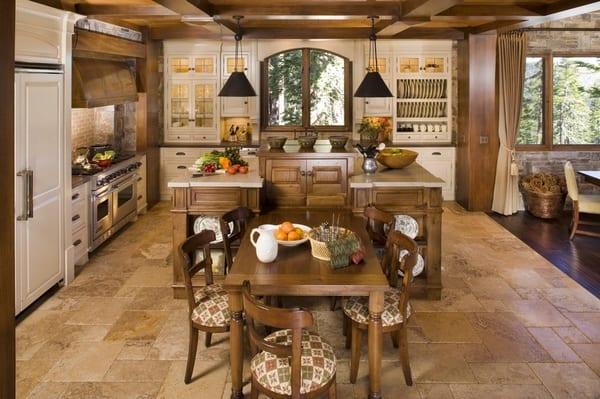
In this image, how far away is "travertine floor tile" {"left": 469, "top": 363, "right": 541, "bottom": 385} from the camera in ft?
12.0

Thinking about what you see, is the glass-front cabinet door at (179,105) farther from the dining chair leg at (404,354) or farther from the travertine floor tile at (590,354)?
the travertine floor tile at (590,354)

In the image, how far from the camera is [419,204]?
506cm

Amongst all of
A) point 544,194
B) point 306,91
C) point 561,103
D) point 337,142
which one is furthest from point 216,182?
point 561,103

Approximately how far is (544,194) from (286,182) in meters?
4.93

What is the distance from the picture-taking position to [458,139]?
9.42 meters

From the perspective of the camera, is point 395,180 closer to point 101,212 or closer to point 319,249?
point 319,249

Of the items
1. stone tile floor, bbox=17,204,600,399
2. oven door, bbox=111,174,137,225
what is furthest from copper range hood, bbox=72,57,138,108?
stone tile floor, bbox=17,204,600,399

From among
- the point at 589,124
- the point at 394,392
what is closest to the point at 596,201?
the point at 589,124

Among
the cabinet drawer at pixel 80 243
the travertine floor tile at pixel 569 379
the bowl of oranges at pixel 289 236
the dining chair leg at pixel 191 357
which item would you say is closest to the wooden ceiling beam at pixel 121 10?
the cabinet drawer at pixel 80 243

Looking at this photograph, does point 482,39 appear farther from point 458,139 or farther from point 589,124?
point 589,124

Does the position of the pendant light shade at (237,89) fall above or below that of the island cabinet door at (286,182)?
above

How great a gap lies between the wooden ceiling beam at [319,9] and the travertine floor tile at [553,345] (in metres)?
3.45

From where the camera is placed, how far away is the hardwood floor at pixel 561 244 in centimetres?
596

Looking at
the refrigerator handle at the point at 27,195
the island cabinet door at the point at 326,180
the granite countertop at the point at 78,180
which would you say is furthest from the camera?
the granite countertop at the point at 78,180
